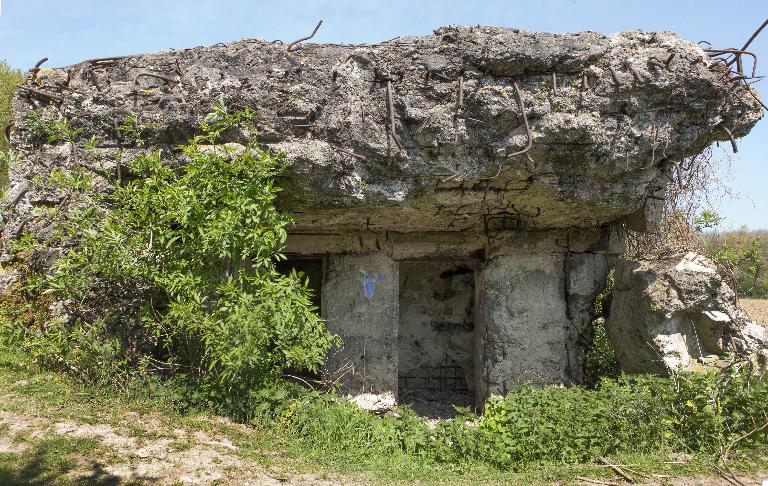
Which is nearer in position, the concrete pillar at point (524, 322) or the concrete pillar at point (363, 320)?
the concrete pillar at point (363, 320)

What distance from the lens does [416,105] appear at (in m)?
5.64

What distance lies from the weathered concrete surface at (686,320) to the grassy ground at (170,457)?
1539 millimetres

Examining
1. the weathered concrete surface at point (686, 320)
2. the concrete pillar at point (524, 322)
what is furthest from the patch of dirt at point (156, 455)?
the weathered concrete surface at point (686, 320)

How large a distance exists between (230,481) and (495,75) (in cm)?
380

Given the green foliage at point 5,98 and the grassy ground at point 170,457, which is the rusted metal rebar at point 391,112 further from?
the green foliage at point 5,98

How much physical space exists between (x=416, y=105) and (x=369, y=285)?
2059 mm

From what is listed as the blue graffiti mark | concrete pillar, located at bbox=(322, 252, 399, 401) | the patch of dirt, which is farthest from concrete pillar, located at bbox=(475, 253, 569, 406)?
the patch of dirt

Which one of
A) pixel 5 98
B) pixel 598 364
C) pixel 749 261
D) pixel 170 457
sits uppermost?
pixel 5 98

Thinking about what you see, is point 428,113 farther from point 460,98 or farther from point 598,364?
point 598,364

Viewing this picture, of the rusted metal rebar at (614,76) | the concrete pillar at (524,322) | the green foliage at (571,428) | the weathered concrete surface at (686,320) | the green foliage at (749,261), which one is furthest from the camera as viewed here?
the green foliage at (749,261)

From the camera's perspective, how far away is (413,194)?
237 inches

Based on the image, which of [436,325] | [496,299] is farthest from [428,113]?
[436,325]

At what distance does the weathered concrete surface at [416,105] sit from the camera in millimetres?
5594

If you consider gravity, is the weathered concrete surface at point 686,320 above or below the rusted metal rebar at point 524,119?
below
